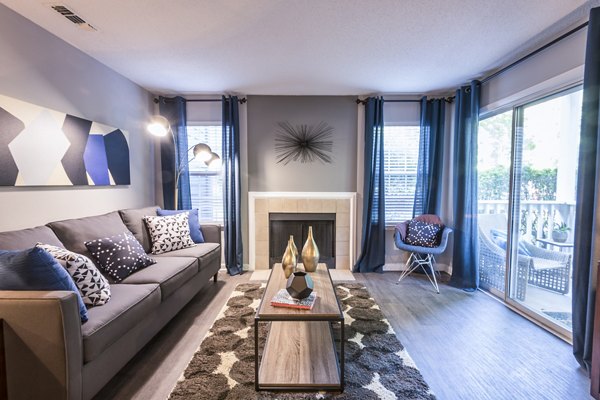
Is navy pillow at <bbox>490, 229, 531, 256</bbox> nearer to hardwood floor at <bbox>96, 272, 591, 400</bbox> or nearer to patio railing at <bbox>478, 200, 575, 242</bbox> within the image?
patio railing at <bbox>478, 200, 575, 242</bbox>

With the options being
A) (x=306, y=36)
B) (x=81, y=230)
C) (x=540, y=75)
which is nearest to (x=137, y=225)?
(x=81, y=230)

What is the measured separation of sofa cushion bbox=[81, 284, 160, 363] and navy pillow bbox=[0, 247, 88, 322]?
12 centimetres

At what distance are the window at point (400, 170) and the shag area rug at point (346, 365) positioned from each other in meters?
1.84

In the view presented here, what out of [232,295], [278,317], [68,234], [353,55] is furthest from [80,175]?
[353,55]

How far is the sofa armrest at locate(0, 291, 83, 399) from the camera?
1.31 m

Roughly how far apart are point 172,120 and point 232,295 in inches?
97.0

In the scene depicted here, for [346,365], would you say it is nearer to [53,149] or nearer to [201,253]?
[201,253]

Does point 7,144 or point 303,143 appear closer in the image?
point 7,144

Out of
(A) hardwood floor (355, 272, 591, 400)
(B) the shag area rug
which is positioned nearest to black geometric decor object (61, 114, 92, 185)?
(B) the shag area rug

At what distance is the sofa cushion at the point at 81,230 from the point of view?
2152 mm

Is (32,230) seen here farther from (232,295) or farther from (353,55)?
(353,55)

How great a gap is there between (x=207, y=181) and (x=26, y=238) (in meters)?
2.37

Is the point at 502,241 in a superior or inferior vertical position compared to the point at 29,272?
inferior

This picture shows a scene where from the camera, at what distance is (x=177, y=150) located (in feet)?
12.8
